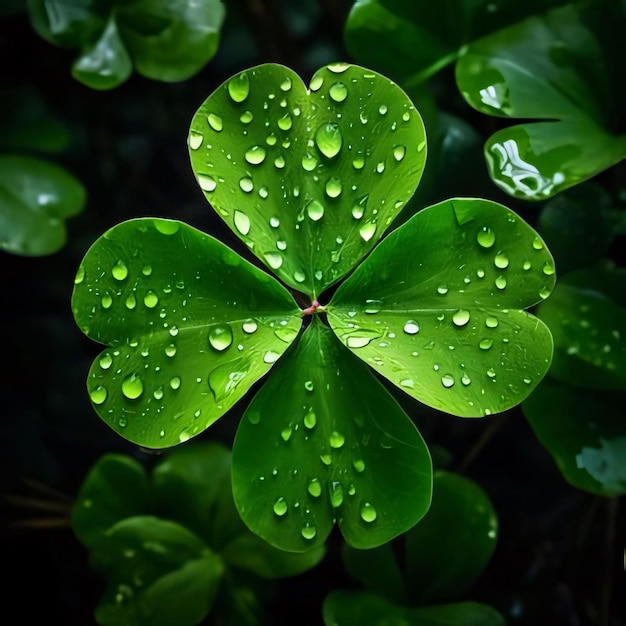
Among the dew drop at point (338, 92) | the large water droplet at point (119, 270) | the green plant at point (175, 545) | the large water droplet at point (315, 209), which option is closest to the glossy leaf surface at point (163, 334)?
the large water droplet at point (119, 270)

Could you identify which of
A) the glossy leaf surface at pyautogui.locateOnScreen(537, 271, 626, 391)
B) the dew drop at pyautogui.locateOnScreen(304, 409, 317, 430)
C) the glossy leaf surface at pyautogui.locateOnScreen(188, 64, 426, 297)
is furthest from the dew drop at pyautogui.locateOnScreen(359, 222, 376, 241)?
the glossy leaf surface at pyautogui.locateOnScreen(537, 271, 626, 391)

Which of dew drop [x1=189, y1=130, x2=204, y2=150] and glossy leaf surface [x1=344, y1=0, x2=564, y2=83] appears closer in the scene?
dew drop [x1=189, y1=130, x2=204, y2=150]

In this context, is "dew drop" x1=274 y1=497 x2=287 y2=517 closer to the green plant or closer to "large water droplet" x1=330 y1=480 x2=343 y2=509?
"large water droplet" x1=330 y1=480 x2=343 y2=509

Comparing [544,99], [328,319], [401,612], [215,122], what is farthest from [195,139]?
[401,612]

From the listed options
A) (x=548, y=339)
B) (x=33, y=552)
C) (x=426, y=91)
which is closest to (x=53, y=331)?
(x=33, y=552)

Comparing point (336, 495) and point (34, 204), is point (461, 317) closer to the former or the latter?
point (336, 495)

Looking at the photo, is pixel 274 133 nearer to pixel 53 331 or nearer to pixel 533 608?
pixel 53 331

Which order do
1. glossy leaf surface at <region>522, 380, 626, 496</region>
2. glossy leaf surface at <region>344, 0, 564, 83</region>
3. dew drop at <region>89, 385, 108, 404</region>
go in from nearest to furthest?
dew drop at <region>89, 385, 108, 404</region>
glossy leaf surface at <region>522, 380, 626, 496</region>
glossy leaf surface at <region>344, 0, 564, 83</region>
